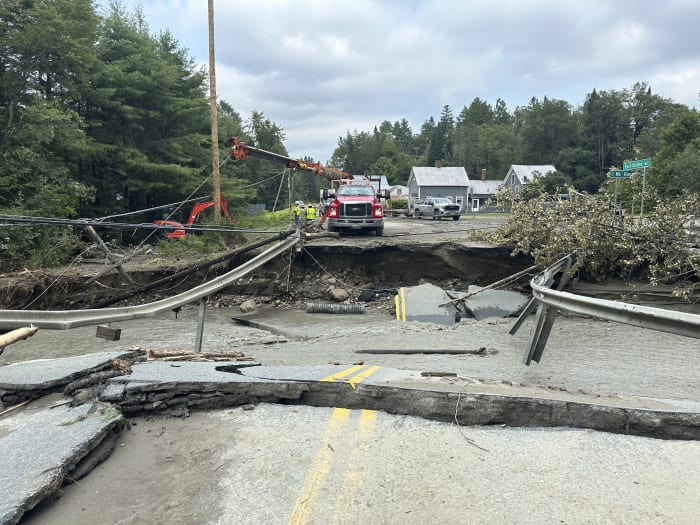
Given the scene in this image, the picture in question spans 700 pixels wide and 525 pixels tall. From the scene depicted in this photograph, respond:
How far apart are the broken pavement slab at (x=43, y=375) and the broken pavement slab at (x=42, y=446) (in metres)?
0.21

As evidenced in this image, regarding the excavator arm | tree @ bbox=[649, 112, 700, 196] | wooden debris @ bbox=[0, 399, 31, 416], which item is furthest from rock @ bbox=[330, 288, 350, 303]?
tree @ bbox=[649, 112, 700, 196]

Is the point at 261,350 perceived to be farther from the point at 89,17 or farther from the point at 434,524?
the point at 89,17

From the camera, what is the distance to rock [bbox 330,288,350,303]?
14.0 m

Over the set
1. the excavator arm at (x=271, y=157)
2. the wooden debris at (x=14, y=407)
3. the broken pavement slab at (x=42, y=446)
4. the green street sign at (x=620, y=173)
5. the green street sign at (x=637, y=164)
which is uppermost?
the excavator arm at (x=271, y=157)

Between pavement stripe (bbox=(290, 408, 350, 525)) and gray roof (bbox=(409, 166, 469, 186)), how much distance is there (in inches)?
2287

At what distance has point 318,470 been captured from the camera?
271 centimetres

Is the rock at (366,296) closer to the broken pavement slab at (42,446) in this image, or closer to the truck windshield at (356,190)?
the truck windshield at (356,190)

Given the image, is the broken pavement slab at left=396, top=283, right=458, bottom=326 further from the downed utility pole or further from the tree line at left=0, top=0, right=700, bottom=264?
the downed utility pole

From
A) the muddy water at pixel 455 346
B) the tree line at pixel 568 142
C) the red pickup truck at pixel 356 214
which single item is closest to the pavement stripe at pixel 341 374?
the muddy water at pixel 455 346

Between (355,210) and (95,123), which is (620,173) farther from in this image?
(95,123)

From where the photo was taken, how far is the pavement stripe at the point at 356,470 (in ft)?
7.63

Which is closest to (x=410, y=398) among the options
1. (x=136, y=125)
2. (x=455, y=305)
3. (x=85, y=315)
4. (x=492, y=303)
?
(x=85, y=315)

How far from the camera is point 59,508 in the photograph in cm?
236

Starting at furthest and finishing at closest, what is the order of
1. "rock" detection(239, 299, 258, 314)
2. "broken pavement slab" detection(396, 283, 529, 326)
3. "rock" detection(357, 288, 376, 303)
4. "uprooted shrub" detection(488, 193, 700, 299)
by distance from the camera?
"rock" detection(357, 288, 376, 303)
"rock" detection(239, 299, 258, 314)
"broken pavement slab" detection(396, 283, 529, 326)
"uprooted shrub" detection(488, 193, 700, 299)
